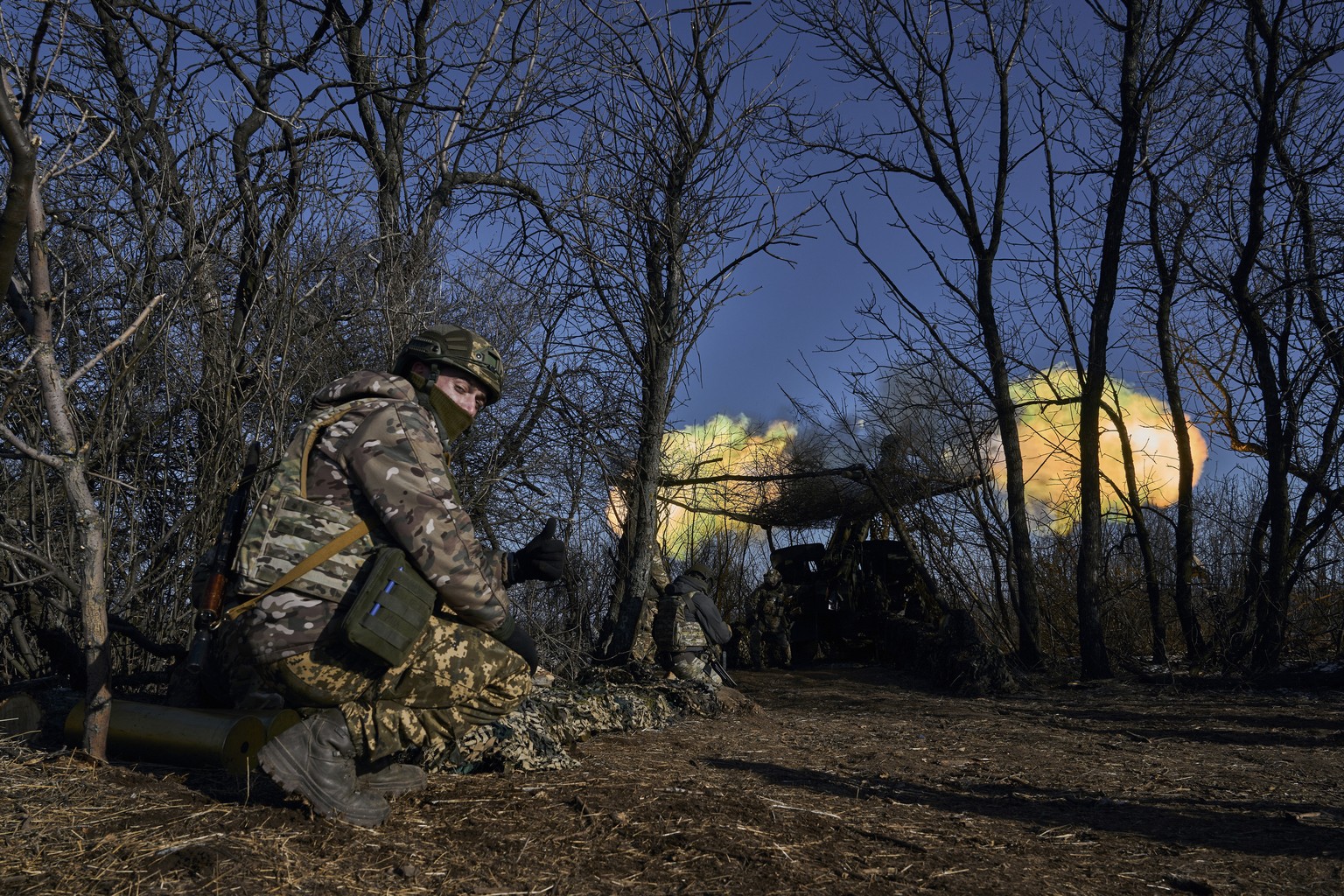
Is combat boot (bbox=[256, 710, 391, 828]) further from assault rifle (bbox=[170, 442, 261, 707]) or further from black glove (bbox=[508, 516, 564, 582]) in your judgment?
black glove (bbox=[508, 516, 564, 582])

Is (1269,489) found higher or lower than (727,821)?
higher

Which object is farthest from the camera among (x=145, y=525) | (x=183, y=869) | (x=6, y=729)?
(x=145, y=525)

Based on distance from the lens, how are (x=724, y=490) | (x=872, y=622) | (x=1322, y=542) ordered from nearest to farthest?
(x=1322, y=542) → (x=724, y=490) → (x=872, y=622)

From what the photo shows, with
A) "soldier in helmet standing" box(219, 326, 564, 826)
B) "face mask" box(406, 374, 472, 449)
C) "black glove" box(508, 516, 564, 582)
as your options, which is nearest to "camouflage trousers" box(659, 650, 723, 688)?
"black glove" box(508, 516, 564, 582)

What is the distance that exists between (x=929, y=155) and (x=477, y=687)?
1016 cm

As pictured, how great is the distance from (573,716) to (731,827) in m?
2.41

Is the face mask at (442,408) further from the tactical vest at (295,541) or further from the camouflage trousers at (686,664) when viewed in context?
the camouflage trousers at (686,664)

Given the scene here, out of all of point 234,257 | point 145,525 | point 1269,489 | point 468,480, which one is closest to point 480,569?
point 145,525

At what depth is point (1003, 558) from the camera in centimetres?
1117

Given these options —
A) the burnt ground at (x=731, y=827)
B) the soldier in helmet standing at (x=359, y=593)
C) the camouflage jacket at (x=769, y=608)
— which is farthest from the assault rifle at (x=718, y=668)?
the soldier in helmet standing at (x=359, y=593)

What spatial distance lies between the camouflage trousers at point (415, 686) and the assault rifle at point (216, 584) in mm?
376

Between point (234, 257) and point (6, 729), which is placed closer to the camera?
point (6, 729)

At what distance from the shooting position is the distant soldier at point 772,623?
43.0ft

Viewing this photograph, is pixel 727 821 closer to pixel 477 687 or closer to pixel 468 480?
pixel 477 687
